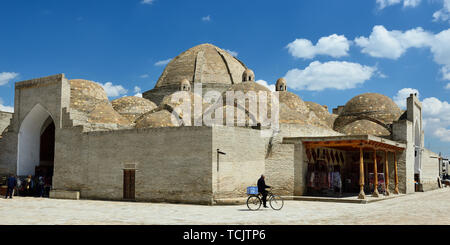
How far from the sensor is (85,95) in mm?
24328

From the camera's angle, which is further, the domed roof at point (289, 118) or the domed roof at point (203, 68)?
the domed roof at point (203, 68)

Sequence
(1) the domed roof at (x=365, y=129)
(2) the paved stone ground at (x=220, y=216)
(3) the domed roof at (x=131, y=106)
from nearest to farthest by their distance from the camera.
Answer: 1. (2) the paved stone ground at (x=220, y=216)
2. (1) the domed roof at (x=365, y=129)
3. (3) the domed roof at (x=131, y=106)

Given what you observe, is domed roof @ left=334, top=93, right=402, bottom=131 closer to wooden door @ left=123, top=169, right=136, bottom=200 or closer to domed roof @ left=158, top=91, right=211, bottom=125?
domed roof @ left=158, top=91, right=211, bottom=125

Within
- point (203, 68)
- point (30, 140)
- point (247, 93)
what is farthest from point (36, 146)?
point (203, 68)

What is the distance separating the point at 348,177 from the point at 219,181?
1047 centimetres

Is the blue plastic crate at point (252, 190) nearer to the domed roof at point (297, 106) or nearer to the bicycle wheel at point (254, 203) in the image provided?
the bicycle wheel at point (254, 203)

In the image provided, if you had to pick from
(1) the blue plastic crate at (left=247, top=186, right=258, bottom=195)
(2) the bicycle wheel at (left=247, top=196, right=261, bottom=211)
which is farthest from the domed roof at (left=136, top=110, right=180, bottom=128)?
(1) the blue plastic crate at (left=247, top=186, right=258, bottom=195)

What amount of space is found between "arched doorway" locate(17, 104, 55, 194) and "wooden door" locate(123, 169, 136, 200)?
5821mm

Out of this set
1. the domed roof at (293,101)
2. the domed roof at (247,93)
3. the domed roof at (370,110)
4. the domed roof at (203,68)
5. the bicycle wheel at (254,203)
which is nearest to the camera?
the bicycle wheel at (254,203)

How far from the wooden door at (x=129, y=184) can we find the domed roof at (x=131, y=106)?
32.3 ft

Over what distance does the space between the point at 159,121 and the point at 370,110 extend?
50.2ft

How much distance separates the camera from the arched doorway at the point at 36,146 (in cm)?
2206

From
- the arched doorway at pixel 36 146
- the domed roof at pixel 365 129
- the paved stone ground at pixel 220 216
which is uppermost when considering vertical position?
the domed roof at pixel 365 129

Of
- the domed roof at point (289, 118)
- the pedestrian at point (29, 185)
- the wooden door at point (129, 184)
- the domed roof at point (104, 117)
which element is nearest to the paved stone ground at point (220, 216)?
the wooden door at point (129, 184)
